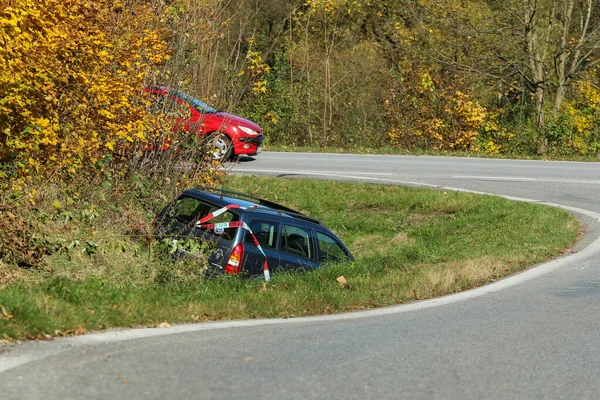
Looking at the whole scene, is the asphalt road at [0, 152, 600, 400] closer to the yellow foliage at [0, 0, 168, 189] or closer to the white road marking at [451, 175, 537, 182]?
the yellow foliage at [0, 0, 168, 189]

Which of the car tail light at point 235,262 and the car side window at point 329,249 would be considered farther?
the car side window at point 329,249

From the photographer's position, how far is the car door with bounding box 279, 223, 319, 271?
11.5 metres

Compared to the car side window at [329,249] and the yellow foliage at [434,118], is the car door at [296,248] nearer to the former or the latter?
the car side window at [329,249]

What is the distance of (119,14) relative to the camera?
1357 centimetres

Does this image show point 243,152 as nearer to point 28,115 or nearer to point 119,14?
point 119,14

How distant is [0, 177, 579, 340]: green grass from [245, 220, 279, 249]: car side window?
2.30ft

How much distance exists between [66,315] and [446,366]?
2.94 m

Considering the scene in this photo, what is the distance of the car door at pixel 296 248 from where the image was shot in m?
11.5

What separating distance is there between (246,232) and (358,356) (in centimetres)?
469

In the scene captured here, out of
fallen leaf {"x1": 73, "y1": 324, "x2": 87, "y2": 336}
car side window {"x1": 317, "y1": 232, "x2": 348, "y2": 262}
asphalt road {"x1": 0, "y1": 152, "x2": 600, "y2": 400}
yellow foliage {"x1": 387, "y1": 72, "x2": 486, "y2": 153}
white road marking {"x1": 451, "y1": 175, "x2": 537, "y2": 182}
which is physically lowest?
car side window {"x1": 317, "y1": 232, "x2": 348, "y2": 262}

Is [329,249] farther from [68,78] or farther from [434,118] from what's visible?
[434,118]

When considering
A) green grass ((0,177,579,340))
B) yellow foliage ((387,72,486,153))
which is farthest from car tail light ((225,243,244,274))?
yellow foliage ((387,72,486,153))

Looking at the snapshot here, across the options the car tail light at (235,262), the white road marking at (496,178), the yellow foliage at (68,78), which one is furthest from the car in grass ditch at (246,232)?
the white road marking at (496,178)

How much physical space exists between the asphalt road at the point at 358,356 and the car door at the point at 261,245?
267 cm
